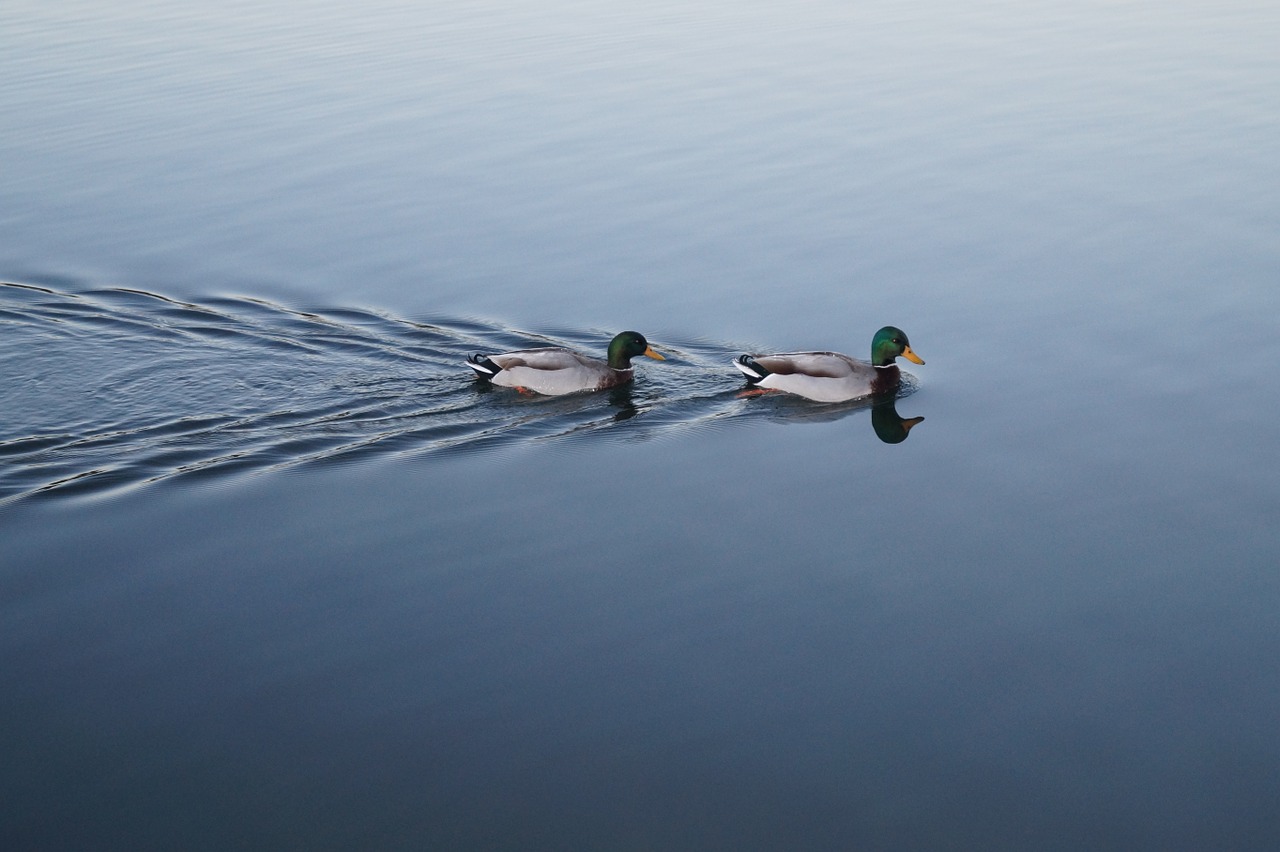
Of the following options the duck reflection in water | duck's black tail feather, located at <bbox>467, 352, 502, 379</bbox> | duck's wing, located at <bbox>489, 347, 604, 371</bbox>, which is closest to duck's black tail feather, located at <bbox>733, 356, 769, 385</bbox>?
the duck reflection in water

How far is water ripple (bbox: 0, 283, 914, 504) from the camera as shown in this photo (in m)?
11.1

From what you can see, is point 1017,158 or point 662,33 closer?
point 1017,158

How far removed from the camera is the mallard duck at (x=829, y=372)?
12.3 meters

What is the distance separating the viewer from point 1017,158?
63.4 feet

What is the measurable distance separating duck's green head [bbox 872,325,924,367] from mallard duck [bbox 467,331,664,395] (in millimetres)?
1978

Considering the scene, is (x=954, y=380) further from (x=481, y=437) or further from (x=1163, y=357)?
(x=481, y=437)

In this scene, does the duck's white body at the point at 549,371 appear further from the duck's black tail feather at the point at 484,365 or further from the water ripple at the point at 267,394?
the water ripple at the point at 267,394

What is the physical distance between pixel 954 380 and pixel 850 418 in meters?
1.11

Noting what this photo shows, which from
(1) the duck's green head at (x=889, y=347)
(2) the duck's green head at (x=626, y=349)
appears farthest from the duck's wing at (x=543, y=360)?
(1) the duck's green head at (x=889, y=347)

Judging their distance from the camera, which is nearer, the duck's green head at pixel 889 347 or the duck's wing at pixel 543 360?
the duck's wing at pixel 543 360

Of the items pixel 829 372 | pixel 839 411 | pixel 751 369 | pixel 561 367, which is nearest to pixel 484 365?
pixel 561 367

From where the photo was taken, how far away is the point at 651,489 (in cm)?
1060

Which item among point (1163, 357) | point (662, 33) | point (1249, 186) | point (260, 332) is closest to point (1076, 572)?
point (1163, 357)

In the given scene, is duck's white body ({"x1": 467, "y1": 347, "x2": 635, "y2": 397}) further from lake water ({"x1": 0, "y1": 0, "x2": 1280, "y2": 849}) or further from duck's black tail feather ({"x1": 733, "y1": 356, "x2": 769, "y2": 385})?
duck's black tail feather ({"x1": 733, "y1": 356, "x2": 769, "y2": 385})
